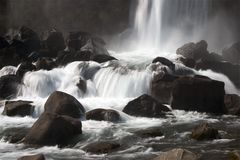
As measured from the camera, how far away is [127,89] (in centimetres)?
2964

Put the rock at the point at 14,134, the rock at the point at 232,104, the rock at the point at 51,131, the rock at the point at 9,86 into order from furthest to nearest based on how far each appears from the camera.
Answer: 1. the rock at the point at 9,86
2. the rock at the point at 232,104
3. the rock at the point at 14,134
4. the rock at the point at 51,131

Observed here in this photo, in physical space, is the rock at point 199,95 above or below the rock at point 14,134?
above

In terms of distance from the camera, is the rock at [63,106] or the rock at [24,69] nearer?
the rock at [63,106]

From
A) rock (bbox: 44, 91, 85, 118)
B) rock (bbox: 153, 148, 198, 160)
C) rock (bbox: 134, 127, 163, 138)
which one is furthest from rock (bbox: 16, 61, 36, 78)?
rock (bbox: 153, 148, 198, 160)

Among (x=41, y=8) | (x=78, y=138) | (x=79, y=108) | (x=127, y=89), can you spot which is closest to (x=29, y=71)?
(x=127, y=89)

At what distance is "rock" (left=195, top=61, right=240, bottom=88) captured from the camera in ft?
104

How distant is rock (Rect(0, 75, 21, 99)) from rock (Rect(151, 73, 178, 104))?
9368 mm

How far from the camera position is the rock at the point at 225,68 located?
1251 inches

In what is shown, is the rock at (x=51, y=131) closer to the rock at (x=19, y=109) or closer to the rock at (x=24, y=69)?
the rock at (x=19, y=109)

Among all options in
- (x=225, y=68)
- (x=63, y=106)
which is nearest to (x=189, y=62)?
(x=225, y=68)

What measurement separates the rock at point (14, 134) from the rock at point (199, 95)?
896 cm

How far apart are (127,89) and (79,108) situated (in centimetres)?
653

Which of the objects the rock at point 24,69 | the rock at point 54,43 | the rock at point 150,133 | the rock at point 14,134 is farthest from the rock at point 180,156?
the rock at point 54,43

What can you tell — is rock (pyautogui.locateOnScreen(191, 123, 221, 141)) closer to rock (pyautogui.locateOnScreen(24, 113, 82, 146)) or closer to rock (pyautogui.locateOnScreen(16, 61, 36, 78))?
rock (pyautogui.locateOnScreen(24, 113, 82, 146))
